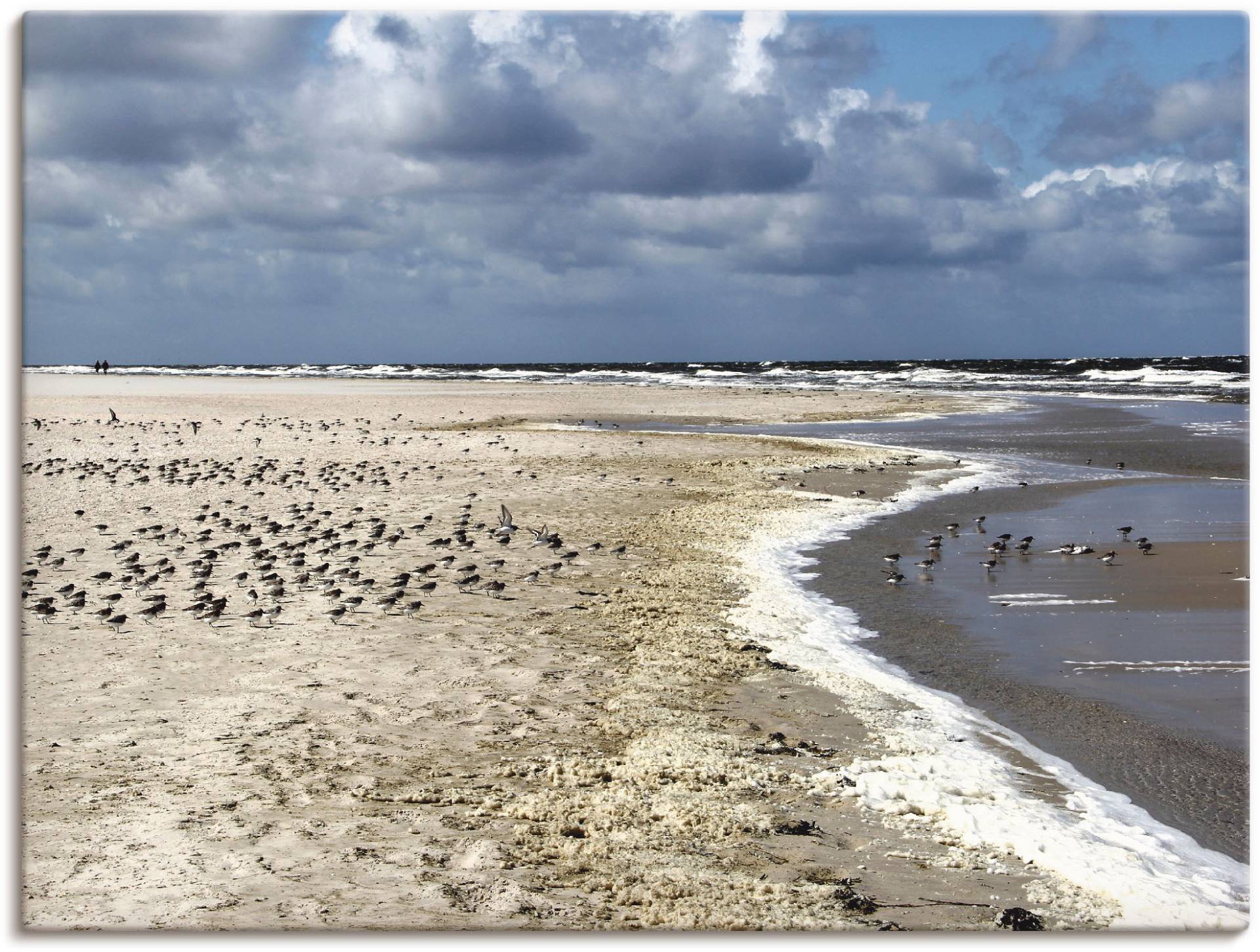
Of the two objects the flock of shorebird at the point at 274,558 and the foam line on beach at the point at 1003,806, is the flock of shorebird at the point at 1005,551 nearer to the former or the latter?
the flock of shorebird at the point at 274,558

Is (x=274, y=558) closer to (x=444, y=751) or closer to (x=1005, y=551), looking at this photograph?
(x=444, y=751)

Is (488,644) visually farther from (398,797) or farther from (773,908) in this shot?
(773,908)

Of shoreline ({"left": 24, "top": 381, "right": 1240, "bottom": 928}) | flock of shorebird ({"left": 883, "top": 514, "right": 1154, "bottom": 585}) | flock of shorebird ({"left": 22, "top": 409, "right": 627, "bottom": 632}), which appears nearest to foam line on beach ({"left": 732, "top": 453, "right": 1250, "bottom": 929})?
shoreline ({"left": 24, "top": 381, "right": 1240, "bottom": 928})

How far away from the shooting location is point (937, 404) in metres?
61.7

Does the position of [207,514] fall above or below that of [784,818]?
above

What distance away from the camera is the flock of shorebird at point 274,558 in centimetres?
1263

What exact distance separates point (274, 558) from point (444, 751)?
757 cm

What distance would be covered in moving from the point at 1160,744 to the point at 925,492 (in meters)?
16.6

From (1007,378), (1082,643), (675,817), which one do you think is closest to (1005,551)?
(1082,643)

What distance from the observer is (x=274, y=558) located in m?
14.9

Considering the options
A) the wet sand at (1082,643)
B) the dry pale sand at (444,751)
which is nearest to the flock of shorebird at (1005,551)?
the wet sand at (1082,643)

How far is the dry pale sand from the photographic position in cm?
581

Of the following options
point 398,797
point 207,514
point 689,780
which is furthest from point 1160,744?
point 207,514

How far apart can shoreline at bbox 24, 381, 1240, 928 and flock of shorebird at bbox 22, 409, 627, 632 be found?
202cm
